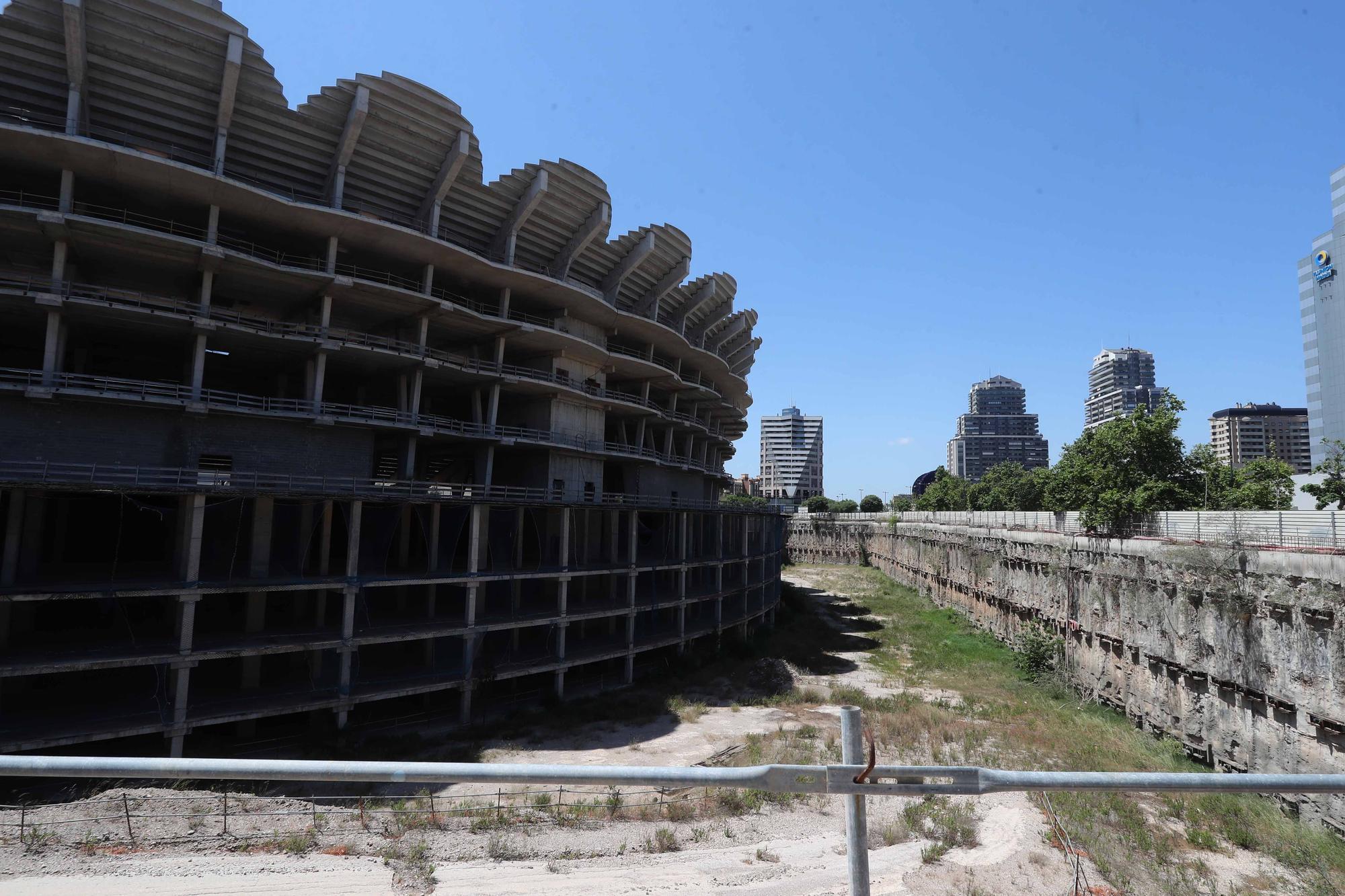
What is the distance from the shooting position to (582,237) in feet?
116

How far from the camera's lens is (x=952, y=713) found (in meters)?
27.7

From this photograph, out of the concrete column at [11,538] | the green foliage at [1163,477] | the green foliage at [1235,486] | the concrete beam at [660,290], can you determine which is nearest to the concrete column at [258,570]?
the concrete column at [11,538]

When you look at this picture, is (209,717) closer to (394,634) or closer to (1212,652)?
(394,634)

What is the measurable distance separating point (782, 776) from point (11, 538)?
89.3 feet

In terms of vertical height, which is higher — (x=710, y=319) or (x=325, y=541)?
(x=710, y=319)

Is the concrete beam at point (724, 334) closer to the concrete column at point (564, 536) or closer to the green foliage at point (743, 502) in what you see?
the green foliage at point (743, 502)

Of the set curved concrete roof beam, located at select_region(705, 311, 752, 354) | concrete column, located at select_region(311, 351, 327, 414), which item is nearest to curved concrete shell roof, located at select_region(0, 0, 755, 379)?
concrete column, located at select_region(311, 351, 327, 414)

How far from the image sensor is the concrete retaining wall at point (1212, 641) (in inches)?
738

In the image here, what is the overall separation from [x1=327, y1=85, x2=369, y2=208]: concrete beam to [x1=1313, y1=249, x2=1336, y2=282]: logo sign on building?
107m

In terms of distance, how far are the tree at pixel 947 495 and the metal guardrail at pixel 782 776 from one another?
409 ft

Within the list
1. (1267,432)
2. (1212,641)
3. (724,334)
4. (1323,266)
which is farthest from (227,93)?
(1267,432)

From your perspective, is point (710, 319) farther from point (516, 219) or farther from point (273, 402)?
point (273, 402)

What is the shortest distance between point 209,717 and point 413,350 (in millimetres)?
16126

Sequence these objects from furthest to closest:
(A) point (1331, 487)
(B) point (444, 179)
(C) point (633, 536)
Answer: (A) point (1331, 487) < (C) point (633, 536) < (B) point (444, 179)
